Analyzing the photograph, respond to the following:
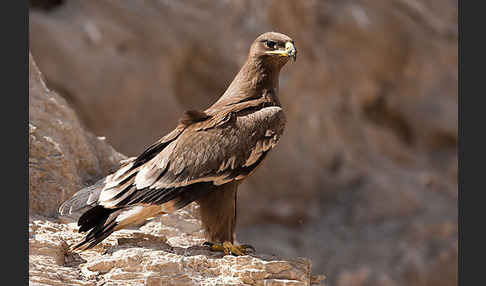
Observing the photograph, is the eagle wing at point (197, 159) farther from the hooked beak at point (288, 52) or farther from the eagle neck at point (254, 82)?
the hooked beak at point (288, 52)

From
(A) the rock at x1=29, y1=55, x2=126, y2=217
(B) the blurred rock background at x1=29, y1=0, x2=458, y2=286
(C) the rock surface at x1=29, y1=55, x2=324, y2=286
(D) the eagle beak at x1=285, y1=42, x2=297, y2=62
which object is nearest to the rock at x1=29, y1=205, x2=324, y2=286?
(C) the rock surface at x1=29, y1=55, x2=324, y2=286

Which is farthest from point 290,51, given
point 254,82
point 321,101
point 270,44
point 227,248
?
point 321,101

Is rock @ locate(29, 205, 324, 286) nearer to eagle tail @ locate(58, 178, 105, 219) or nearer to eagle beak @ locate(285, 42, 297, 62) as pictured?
eagle tail @ locate(58, 178, 105, 219)

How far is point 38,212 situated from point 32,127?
63 cm

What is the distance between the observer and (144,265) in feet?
12.7

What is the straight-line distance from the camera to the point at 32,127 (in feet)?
15.5

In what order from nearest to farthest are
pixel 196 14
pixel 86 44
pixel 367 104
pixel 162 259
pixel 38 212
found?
pixel 162 259
pixel 38 212
pixel 86 44
pixel 196 14
pixel 367 104

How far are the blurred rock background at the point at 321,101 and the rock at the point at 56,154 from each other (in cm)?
407

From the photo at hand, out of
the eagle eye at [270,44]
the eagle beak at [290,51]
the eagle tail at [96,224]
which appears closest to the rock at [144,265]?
the eagle tail at [96,224]

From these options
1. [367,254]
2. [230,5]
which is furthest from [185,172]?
[367,254]

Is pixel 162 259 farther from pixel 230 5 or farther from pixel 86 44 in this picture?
pixel 230 5

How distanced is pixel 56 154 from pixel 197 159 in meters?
Result: 1.15

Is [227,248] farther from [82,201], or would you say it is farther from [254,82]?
[254,82]

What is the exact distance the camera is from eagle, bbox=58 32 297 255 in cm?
409
